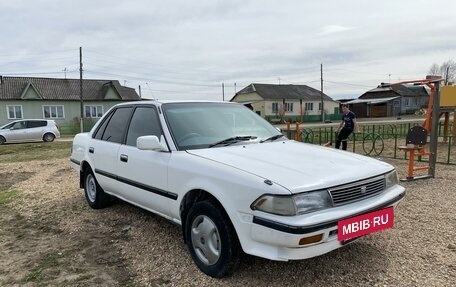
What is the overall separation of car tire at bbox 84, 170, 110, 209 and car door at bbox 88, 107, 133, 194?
305mm

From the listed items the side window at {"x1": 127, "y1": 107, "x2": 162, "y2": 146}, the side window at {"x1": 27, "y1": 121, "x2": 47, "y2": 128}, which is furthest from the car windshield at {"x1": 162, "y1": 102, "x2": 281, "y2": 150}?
the side window at {"x1": 27, "y1": 121, "x2": 47, "y2": 128}

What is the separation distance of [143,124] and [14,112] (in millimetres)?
37232

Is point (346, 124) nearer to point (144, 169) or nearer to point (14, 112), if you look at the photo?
point (144, 169)

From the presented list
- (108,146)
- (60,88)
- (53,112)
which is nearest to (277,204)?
(108,146)

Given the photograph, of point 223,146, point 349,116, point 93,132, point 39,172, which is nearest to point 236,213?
point 223,146

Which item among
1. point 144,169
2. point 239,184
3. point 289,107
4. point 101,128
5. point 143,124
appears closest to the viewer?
point 239,184

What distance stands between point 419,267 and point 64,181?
7080 millimetres

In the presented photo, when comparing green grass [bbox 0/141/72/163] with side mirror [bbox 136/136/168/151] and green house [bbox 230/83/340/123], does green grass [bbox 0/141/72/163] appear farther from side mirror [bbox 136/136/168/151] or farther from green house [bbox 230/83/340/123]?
green house [bbox 230/83/340/123]

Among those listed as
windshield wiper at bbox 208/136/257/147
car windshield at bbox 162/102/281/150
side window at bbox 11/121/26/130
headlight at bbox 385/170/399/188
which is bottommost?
side window at bbox 11/121/26/130

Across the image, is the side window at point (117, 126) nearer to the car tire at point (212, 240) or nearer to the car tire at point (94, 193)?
the car tire at point (94, 193)

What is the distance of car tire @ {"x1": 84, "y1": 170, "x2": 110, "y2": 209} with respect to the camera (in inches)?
215

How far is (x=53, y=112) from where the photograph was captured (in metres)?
37.8

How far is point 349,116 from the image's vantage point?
1119 cm

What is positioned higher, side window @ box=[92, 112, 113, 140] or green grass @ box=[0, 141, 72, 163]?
side window @ box=[92, 112, 113, 140]
